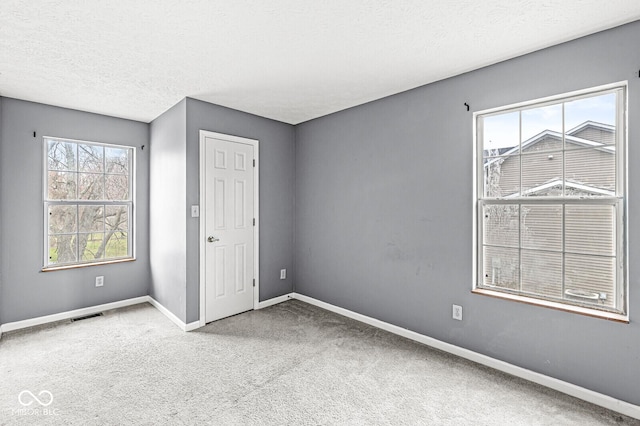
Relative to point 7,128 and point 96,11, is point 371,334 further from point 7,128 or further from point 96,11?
point 7,128

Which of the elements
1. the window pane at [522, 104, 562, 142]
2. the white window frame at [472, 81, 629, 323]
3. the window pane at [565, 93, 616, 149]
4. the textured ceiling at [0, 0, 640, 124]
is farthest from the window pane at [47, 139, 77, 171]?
the window pane at [565, 93, 616, 149]

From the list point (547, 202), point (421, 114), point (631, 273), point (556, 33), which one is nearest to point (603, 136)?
point (547, 202)

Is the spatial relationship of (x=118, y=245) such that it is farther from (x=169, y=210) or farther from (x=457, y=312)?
(x=457, y=312)

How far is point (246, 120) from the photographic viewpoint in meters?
3.86

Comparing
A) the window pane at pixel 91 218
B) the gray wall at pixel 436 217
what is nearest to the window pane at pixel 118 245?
Answer: the window pane at pixel 91 218

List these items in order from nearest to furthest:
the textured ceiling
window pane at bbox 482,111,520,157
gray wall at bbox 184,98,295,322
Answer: the textured ceiling
window pane at bbox 482,111,520,157
gray wall at bbox 184,98,295,322

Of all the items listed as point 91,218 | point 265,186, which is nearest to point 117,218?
point 91,218

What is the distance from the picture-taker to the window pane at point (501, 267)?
2.52 m

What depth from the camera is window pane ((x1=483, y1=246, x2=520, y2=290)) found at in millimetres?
2516

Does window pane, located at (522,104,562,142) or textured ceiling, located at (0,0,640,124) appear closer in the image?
textured ceiling, located at (0,0,640,124)

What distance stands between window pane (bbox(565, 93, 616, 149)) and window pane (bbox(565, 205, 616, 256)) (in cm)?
46

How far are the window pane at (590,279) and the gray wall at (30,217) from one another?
482 cm

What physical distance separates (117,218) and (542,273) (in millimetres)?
4692

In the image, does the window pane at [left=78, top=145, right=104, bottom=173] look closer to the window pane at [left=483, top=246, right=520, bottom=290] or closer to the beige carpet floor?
the beige carpet floor
